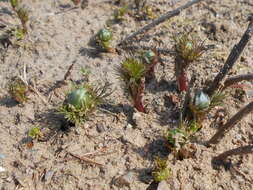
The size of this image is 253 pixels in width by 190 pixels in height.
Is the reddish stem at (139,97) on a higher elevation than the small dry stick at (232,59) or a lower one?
lower

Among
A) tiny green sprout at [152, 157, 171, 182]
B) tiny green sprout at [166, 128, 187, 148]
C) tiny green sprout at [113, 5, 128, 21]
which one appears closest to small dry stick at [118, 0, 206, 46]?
tiny green sprout at [113, 5, 128, 21]

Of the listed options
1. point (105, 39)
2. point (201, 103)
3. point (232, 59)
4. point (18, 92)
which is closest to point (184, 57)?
point (232, 59)

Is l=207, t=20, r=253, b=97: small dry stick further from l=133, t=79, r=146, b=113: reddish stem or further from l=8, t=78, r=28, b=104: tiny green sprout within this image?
l=8, t=78, r=28, b=104: tiny green sprout

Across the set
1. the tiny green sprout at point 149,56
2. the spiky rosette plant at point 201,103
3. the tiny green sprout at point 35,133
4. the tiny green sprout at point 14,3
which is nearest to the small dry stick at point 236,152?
the spiky rosette plant at point 201,103

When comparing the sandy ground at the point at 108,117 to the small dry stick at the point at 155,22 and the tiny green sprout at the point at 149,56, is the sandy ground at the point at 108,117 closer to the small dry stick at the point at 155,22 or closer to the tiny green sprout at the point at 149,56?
the small dry stick at the point at 155,22

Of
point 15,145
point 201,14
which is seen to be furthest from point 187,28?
point 15,145

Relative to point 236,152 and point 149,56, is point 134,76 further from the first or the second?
point 236,152
